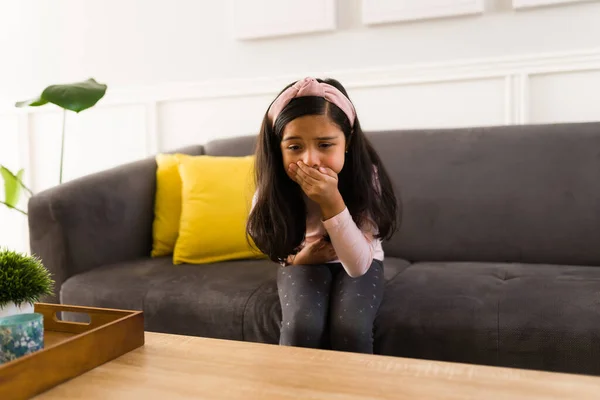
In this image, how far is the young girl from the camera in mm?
1341

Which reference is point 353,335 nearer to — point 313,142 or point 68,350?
point 313,142

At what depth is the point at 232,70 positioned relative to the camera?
8.52 feet

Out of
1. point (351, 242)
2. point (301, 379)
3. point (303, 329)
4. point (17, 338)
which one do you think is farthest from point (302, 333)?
point (17, 338)

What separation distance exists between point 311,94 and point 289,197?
0.26m

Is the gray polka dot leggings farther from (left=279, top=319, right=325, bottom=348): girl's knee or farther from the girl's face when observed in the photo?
the girl's face

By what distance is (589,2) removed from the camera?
207 cm

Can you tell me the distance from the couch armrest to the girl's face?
2.42 ft

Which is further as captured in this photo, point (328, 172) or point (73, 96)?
point (73, 96)

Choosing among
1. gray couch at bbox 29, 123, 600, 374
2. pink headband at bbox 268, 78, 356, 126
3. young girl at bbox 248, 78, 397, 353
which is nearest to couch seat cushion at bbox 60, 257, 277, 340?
gray couch at bbox 29, 123, 600, 374

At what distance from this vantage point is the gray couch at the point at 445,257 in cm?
131

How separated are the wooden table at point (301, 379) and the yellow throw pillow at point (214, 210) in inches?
36.2

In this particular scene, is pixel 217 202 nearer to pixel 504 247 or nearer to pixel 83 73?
pixel 504 247

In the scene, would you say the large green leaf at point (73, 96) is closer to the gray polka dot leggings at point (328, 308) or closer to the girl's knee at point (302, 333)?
the gray polka dot leggings at point (328, 308)

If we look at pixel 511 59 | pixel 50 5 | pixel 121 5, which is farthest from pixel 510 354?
pixel 50 5
